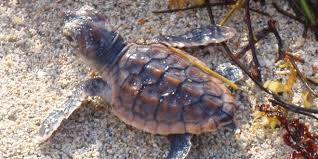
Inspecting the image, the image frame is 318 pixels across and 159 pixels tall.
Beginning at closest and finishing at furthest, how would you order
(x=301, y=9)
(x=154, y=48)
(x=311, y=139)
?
(x=311, y=139), (x=154, y=48), (x=301, y=9)

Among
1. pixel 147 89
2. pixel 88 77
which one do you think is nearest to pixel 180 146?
pixel 147 89

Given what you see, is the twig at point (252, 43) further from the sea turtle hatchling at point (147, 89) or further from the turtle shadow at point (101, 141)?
the turtle shadow at point (101, 141)

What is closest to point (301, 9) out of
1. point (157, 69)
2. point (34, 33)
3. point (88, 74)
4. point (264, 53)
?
point (264, 53)

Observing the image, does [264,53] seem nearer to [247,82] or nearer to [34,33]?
[247,82]

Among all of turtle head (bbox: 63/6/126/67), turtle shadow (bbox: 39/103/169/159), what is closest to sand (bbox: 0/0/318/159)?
turtle shadow (bbox: 39/103/169/159)

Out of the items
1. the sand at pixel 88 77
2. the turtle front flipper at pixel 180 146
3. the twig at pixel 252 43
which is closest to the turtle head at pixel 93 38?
the sand at pixel 88 77
